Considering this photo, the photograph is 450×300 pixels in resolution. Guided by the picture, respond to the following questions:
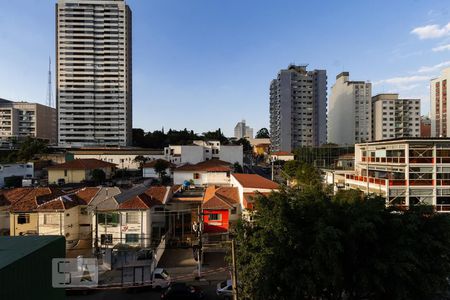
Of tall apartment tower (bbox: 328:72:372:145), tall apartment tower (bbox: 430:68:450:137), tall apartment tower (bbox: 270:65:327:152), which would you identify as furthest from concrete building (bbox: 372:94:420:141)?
tall apartment tower (bbox: 270:65:327:152)

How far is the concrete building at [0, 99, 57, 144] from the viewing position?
79.5m

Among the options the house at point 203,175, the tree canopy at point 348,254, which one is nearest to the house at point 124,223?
the tree canopy at point 348,254

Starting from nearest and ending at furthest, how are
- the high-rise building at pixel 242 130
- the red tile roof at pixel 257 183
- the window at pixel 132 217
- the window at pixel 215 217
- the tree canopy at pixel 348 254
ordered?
the tree canopy at pixel 348 254 → the window at pixel 132 217 → the window at pixel 215 217 → the red tile roof at pixel 257 183 → the high-rise building at pixel 242 130

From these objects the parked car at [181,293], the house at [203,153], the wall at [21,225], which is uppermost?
the house at [203,153]

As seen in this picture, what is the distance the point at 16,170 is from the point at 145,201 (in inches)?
1231

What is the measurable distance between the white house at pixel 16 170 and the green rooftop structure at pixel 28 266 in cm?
3673

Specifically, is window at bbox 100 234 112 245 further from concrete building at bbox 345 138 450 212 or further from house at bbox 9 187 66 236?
concrete building at bbox 345 138 450 212

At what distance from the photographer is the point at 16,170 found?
36.9 m

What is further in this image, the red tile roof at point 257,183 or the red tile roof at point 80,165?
the red tile roof at point 80,165

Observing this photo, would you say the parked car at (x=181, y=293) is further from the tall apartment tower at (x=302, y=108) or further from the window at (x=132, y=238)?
the tall apartment tower at (x=302, y=108)

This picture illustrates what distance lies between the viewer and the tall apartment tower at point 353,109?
71.9 m

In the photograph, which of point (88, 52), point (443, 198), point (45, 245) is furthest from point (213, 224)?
point (88, 52)

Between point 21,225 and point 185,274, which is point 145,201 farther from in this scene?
point 21,225

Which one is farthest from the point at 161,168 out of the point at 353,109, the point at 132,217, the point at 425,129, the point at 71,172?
the point at 425,129
